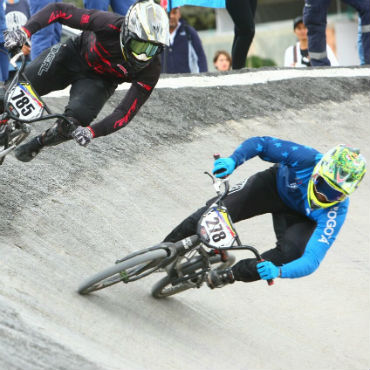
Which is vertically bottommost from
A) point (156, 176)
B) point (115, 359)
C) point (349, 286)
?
point (349, 286)

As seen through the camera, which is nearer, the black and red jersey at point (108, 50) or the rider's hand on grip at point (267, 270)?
the rider's hand on grip at point (267, 270)

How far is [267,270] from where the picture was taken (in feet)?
17.7

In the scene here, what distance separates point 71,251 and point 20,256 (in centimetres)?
57

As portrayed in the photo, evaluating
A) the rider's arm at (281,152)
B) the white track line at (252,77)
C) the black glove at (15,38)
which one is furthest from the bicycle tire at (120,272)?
the white track line at (252,77)

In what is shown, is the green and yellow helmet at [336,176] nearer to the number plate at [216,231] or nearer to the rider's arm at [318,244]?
the rider's arm at [318,244]

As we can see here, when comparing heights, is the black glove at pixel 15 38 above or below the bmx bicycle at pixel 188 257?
above

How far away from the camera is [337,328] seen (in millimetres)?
6738

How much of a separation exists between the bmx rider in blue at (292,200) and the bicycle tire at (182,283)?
16 centimetres

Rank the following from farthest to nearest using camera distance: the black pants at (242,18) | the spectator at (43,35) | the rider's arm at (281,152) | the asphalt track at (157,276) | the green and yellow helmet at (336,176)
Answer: the black pants at (242,18) < the spectator at (43,35) < the rider's arm at (281,152) < the green and yellow helmet at (336,176) < the asphalt track at (157,276)

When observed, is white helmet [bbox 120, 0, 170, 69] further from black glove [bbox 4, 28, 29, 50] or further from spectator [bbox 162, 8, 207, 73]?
spectator [bbox 162, 8, 207, 73]

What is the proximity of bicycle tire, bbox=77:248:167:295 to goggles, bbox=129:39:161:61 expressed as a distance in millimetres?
1519

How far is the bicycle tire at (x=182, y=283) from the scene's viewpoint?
5.79 metres

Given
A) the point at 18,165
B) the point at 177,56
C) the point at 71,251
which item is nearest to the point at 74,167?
the point at 18,165

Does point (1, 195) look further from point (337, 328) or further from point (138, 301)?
point (337, 328)
